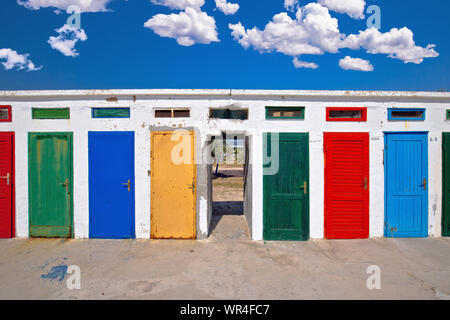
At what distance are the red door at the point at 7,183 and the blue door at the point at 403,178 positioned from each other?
878 centimetres

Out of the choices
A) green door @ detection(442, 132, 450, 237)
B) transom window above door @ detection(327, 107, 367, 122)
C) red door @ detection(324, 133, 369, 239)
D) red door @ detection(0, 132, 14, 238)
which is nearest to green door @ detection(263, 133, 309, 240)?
red door @ detection(324, 133, 369, 239)

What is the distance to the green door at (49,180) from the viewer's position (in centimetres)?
505

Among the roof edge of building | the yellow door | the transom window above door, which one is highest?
the roof edge of building

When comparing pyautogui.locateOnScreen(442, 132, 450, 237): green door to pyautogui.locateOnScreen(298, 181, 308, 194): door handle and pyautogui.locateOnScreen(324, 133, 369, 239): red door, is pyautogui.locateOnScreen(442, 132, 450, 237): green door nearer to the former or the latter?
pyautogui.locateOnScreen(324, 133, 369, 239): red door

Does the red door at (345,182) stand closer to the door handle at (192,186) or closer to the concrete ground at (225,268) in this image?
the concrete ground at (225,268)

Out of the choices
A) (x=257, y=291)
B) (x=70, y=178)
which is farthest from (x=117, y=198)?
(x=257, y=291)

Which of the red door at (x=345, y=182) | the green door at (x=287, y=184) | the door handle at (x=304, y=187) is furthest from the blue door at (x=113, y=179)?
the red door at (x=345, y=182)

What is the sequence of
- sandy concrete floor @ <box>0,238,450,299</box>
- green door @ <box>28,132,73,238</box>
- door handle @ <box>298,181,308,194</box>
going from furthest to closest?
green door @ <box>28,132,73,238</box>, door handle @ <box>298,181,308,194</box>, sandy concrete floor @ <box>0,238,450,299</box>

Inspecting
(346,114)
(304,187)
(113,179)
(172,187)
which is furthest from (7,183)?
(346,114)

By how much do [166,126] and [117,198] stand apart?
2.02 meters

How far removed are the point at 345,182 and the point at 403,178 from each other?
1413 mm

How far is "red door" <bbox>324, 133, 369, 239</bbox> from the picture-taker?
4.99 meters

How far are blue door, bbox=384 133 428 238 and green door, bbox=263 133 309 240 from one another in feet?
6.51
